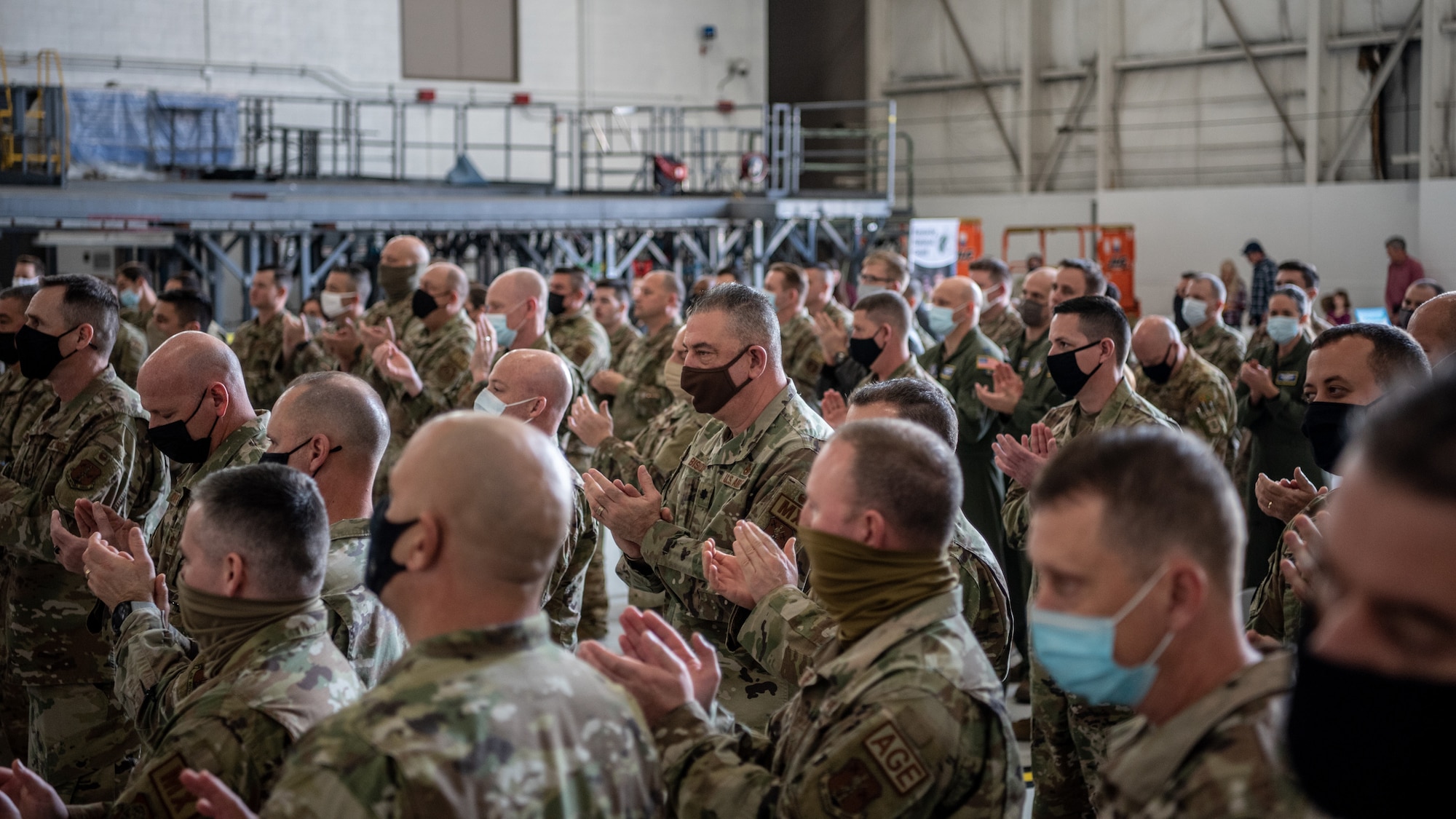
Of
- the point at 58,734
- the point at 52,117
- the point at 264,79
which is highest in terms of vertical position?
the point at 264,79

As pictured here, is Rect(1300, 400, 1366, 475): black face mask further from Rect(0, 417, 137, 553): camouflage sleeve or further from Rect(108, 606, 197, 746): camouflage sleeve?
Rect(0, 417, 137, 553): camouflage sleeve

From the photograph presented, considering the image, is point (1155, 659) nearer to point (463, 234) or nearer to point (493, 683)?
point (493, 683)

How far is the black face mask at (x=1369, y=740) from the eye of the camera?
1.30m

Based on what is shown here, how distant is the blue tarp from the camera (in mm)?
15992

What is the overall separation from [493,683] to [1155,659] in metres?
0.91

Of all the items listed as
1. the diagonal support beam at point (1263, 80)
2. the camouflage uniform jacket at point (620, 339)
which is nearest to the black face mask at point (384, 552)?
the camouflage uniform jacket at point (620, 339)

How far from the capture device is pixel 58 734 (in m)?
4.35

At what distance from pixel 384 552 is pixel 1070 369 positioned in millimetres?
3327

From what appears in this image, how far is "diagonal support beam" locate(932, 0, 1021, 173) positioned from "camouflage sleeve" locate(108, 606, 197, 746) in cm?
2228

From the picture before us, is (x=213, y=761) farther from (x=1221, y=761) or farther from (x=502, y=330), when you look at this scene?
(x=502, y=330)

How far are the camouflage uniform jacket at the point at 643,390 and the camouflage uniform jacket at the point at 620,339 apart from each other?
3.08 feet

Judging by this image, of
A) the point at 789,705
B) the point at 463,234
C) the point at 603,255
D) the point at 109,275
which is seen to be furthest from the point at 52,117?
the point at 789,705

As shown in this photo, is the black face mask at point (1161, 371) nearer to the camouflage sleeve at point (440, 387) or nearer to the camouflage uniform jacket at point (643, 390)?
the camouflage uniform jacket at point (643, 390)

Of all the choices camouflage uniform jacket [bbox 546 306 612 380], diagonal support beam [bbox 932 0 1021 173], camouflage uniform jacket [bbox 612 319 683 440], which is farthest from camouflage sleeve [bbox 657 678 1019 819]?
diagonal support beam [bbox 932 0 1021 173]
